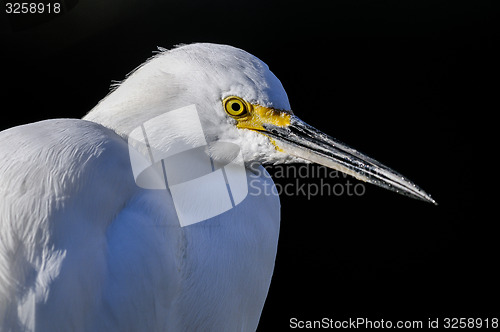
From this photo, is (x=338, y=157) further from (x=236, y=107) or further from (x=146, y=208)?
(x=146, y=208)

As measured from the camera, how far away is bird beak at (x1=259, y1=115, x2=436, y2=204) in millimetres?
1228

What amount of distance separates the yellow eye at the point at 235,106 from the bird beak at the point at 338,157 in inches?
3.7

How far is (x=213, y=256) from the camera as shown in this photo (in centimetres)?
117

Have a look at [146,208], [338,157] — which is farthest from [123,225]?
[338,157]

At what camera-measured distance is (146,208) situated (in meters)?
1.10

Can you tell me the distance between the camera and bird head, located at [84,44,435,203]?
3.76 feet

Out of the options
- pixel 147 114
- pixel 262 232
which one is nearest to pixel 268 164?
pixel 262 232

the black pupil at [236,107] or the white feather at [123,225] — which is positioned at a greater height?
the black pupil at [236,107]

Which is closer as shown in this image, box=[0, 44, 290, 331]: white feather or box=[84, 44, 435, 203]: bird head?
box=[0, 44, 290, 331]: white feather

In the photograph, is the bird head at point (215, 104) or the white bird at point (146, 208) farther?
the bird head at point (215, 104)

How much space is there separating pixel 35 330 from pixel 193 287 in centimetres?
27

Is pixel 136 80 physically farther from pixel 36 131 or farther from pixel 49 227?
pixel 49 227

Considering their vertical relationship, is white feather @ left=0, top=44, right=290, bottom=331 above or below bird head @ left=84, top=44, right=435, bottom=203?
below

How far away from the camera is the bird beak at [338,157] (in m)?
1.23
